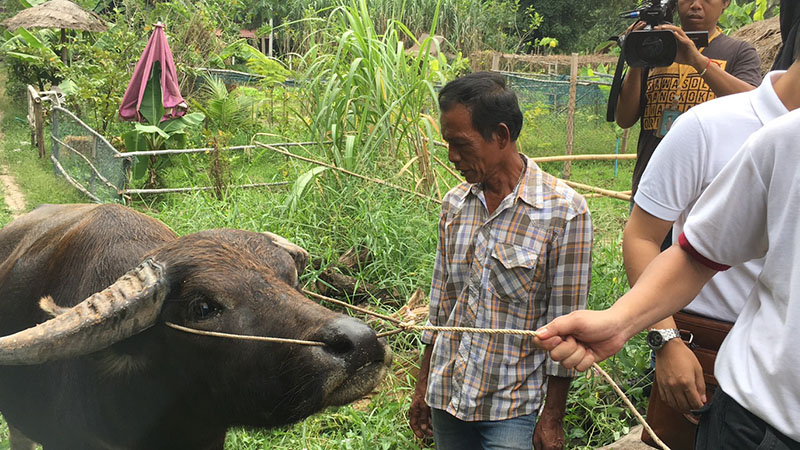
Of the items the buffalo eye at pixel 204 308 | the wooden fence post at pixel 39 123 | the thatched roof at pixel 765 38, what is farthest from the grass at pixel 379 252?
the wooden fence post at pixel 39 123

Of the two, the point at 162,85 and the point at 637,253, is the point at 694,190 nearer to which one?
the point at 637,253

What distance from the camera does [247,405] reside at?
7.34 feet

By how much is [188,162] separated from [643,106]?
21.4ft

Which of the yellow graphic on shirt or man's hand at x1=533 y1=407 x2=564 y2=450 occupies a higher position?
the yellow graphic on shirt

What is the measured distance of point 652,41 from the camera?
2.88 m

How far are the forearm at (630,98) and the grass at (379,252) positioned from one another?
117cm

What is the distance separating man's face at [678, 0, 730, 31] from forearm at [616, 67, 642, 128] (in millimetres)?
514

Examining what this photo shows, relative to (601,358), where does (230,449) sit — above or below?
below

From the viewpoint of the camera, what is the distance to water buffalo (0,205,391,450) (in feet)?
6.64

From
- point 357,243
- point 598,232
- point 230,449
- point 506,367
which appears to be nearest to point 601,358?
point 506,367

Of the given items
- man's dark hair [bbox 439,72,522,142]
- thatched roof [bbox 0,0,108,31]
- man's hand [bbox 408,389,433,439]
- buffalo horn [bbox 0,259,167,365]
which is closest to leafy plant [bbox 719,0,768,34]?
man's dark hair [bbox 439,72,522,142]

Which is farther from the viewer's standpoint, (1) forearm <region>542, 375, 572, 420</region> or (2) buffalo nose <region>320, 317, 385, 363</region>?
(1) forearm <region>542, 375, 572, 420</region>

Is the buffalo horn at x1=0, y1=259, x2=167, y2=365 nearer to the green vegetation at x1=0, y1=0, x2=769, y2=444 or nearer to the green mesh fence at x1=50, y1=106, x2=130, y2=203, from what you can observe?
the green vegetation at x1=0, y1=0, x2=769, y2=444

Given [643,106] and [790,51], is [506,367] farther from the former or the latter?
Result: [643,106]
